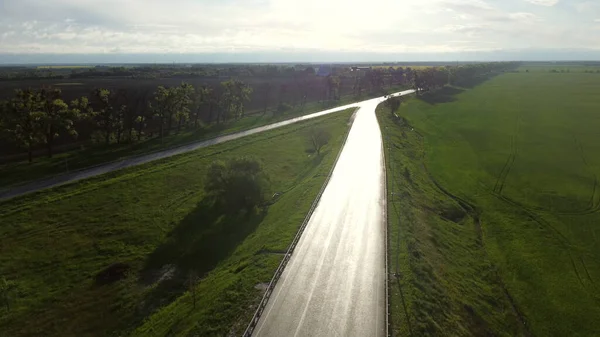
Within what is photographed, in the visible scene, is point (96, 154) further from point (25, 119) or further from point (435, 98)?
point (435, 98)

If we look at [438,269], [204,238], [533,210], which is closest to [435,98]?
[533,210]

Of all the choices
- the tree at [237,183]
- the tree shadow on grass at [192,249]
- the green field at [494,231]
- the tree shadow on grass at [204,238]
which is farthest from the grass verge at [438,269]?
the tree shadow on grass at [192,249]

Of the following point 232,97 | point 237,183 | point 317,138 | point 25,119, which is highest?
point 232,97

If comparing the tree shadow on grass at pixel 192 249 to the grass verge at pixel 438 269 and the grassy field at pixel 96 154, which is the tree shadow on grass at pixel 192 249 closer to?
the grass verge at pixel 438 269

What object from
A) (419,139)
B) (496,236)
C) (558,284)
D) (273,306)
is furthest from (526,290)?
(419,139)

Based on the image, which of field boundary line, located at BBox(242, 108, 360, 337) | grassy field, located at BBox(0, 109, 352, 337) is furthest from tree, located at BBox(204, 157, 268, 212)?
field boundary line, located at BBox(242, 108, 360, 337)

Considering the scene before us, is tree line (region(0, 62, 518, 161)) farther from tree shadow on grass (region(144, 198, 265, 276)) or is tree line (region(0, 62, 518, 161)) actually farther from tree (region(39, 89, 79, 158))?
tree shadow on grass (region(144, 198, 265, 276))
